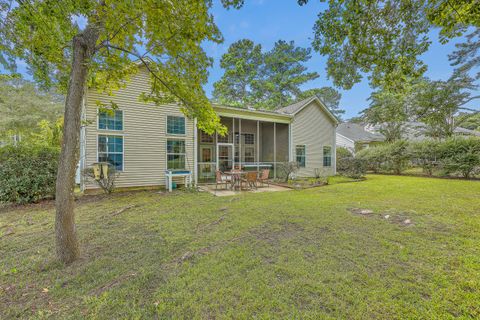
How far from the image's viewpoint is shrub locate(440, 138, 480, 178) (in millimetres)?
11898

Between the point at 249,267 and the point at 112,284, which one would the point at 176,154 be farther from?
the point at 249,267

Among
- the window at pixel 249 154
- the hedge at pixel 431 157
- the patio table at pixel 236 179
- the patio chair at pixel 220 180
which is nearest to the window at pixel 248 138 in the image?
the window at pixel 249 154

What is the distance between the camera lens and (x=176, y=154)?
391 inches

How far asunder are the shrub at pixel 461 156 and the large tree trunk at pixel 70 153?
61.2 feet

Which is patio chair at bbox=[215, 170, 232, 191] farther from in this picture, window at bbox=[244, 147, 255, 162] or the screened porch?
window at bbox=[244, 147, 255, 162]

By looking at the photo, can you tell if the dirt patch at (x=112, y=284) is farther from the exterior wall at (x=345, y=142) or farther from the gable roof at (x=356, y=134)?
the gable roof at (x=356, y=134)

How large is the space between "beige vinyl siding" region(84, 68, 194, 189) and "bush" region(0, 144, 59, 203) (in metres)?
1.24

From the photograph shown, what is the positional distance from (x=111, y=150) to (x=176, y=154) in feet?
9.06

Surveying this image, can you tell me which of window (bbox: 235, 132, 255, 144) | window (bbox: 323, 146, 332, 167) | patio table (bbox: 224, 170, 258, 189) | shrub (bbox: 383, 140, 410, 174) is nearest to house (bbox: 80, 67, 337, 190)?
window (bbox: 235, 132, 255, 144)

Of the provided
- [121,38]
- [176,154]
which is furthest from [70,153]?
[176,154]

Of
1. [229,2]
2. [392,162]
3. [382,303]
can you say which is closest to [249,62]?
[392,162]

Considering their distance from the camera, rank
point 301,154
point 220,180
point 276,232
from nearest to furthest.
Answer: point 276,232 < point 220,180 < point 301,154

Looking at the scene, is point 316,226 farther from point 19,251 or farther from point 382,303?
point 19,251

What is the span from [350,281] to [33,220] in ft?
23.3
